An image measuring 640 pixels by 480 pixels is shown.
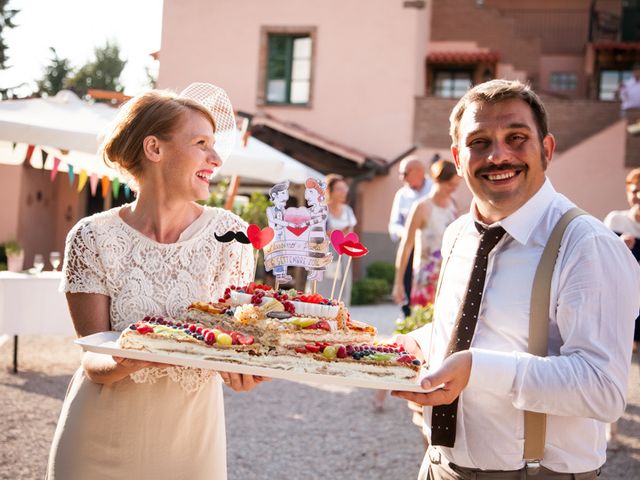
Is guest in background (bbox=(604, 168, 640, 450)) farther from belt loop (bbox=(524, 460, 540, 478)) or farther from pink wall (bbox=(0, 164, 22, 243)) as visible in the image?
pink wall (bbox=(0, 164, 22, 243))

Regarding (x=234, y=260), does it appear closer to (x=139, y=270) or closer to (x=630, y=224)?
(x=139, y=270)

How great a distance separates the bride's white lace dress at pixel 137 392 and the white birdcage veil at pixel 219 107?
20.4 inches

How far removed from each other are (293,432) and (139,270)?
12.0 feet

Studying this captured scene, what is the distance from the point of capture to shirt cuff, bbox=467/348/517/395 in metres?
1.75

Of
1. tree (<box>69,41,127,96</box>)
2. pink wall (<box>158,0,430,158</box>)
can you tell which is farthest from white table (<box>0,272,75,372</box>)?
tree (<box>69,41,127,96</box>)

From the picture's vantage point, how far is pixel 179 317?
2.32 meters

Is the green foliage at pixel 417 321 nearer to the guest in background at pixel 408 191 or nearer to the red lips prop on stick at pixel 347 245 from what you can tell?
the guest in background at pixel 408 191

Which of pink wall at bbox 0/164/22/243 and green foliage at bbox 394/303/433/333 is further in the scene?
pink wall at bbox 0/164/22/243

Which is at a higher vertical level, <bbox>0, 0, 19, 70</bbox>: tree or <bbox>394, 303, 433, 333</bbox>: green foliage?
<bbox>0, 0, 19, 70</bbox>: tree

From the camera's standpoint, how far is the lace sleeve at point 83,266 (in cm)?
223

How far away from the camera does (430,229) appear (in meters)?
5.83

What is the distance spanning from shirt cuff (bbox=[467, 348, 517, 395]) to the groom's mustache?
97cm

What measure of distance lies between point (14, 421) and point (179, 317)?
3931 millimetres

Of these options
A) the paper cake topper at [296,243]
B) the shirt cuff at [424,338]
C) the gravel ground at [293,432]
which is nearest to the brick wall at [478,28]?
the gravel ground at [293,432]
